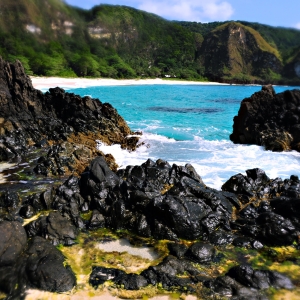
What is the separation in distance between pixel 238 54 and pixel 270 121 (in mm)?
150232

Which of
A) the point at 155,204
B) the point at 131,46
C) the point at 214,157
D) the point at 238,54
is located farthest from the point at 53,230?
the point at 238,54

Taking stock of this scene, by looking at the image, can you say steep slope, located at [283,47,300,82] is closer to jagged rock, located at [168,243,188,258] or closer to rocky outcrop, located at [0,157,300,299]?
rocky outcrop, located at [0,157,300,299]

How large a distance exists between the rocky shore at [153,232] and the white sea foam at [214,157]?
2.88 meters

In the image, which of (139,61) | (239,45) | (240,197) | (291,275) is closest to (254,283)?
(291,275)

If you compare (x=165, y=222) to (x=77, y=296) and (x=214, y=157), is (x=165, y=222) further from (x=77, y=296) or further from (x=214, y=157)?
(x=214, y=157)

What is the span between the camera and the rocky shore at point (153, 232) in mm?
5965

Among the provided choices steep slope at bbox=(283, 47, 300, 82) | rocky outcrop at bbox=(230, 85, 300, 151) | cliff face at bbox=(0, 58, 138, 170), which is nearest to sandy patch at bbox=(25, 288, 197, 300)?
cliff face at bbox=(0, 58, 138, 170)

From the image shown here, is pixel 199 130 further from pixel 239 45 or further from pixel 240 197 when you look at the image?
pixel 239 45

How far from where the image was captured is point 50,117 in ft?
63.4

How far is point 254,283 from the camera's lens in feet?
19.5

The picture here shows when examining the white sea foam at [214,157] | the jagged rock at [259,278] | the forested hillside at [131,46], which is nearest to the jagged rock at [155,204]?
Result: the jagged rock at [259,278]

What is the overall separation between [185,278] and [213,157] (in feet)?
35.7

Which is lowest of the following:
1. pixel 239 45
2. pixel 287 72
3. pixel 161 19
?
pixel 287 72

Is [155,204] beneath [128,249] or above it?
above
